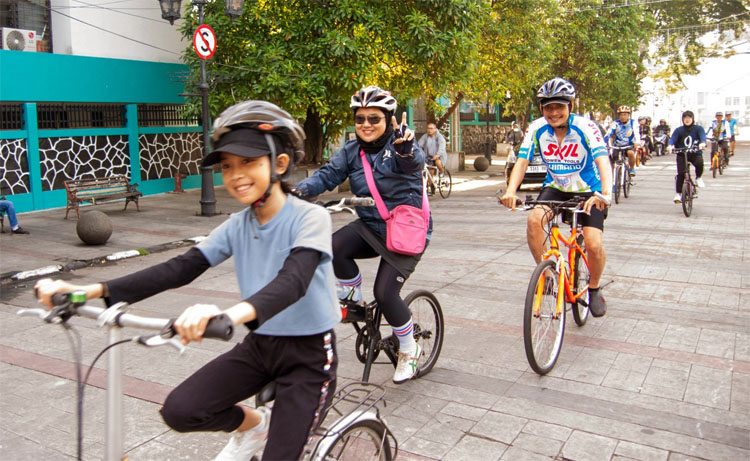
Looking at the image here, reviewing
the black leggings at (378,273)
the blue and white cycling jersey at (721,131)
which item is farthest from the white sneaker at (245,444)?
the blue and white cycling jersey at (721,131)

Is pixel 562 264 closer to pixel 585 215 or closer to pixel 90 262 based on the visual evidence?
pixel 585 215

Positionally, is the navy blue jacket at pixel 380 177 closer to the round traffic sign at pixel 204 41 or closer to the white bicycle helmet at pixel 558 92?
the white bicycle helmet at pixel 558 92

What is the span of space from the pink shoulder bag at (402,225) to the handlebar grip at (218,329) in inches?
87.4

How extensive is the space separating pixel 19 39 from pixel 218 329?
46.8 ft

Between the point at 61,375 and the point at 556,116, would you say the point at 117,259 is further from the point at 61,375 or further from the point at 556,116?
the point at 556,116

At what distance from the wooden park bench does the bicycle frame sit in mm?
10178

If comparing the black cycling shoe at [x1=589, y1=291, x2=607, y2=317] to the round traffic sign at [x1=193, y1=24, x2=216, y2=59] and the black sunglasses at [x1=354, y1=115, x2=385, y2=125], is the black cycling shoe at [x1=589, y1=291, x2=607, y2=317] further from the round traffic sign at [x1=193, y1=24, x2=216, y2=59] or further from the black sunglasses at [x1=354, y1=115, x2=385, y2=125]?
the round traffic sign at [x1=193, y1=24, x2=216, y2=59]

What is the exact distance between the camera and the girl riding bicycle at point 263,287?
233cm

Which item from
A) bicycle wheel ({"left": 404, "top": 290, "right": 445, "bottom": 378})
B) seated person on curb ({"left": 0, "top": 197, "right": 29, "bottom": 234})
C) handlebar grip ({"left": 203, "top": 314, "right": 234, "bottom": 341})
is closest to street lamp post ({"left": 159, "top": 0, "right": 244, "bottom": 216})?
seated person on curb ({"left": 0, "top": 197, "right": 29, "bottom": 234})

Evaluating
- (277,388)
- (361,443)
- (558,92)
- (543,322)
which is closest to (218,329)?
(277,388)

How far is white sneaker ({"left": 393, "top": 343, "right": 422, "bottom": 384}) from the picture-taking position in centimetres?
444

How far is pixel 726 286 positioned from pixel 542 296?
3.61 m

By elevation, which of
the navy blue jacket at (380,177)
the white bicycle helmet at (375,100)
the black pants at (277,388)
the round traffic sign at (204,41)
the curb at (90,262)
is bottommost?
the curb at (90,262)

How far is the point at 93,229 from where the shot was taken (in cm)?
1016
